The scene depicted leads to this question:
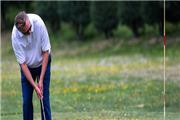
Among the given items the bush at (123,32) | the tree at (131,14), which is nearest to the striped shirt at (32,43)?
the tree at (131,14)

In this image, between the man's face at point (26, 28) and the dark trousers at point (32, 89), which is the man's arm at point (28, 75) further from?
the man's face at point (26, 28)

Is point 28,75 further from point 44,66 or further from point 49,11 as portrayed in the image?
point 49,11

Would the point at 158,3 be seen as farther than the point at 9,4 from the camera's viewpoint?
No

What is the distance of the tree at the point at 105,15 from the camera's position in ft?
134

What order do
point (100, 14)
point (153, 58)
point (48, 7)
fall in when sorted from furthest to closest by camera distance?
point (48, 7), point (100, 14), point (153, 58)

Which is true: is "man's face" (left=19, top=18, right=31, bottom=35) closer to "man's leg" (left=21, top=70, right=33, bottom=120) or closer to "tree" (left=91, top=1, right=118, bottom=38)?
"man's leg" (left=21, top=70, right=33, bottom=120)

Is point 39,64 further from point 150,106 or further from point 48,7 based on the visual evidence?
point 48,7

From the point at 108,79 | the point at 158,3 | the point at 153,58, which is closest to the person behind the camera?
the point at 108,79

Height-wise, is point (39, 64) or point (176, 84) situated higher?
point (39, 64)

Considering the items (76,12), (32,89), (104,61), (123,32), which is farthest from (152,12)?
(32,89)

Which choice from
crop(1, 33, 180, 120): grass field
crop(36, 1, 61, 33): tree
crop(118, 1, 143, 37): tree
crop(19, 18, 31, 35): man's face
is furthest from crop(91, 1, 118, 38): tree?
crop(19, 18, 31, 35): man's face

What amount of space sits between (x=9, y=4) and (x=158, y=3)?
28740 millimetres

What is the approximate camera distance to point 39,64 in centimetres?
928

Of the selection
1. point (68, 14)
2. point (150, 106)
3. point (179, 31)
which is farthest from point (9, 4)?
point (150, 106)
